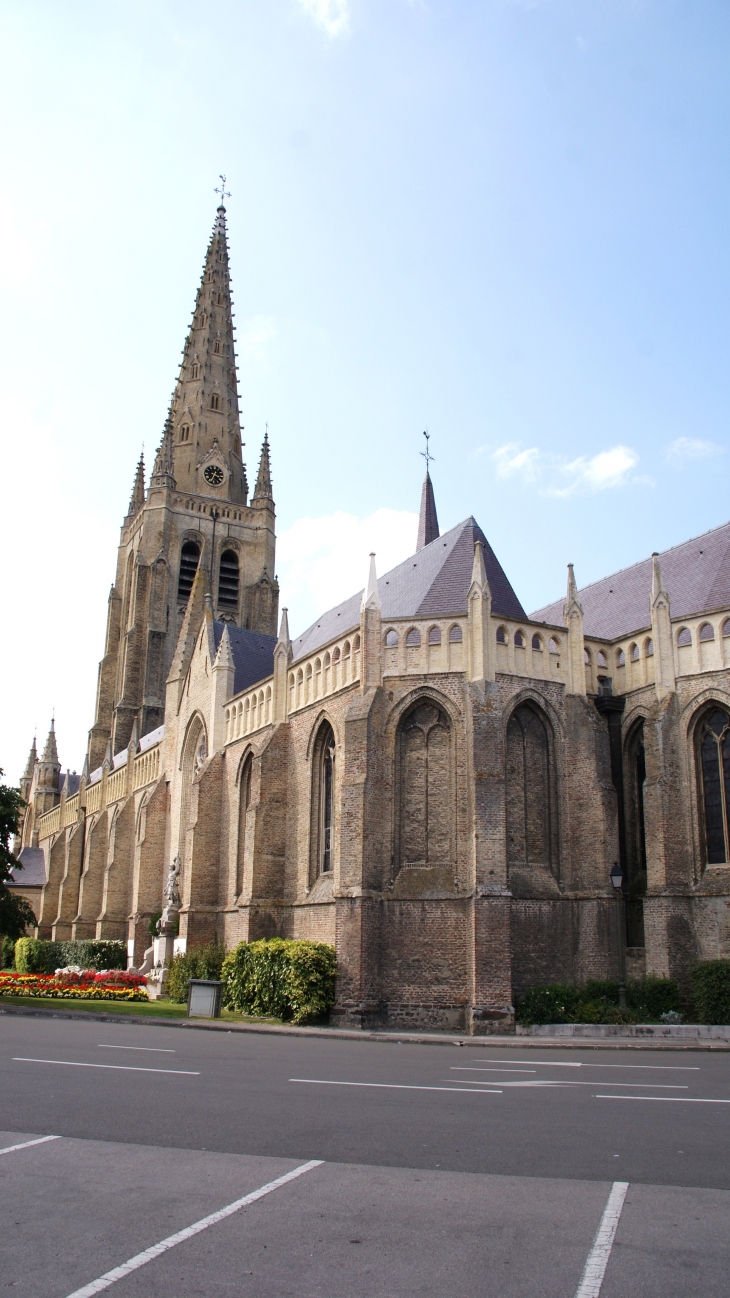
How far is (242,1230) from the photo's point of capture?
569 centimetres

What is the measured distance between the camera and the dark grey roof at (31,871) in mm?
65500

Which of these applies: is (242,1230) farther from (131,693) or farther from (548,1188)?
(131,693)

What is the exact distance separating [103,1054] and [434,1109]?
264 inches

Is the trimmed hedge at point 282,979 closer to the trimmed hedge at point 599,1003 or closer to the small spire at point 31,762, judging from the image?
the trimmed hedge at point 599,1003

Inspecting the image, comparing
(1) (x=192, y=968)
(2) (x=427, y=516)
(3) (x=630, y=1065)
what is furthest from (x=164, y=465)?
(3) (x=630, y=1065)

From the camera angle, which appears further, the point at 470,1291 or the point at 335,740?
the point at 335,740

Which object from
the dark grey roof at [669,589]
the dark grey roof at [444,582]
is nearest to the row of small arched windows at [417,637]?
the dark grey roof at [444,582]

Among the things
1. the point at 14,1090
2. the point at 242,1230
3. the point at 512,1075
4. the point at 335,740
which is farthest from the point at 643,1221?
the point at 335,740

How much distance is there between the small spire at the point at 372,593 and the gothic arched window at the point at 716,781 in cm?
822

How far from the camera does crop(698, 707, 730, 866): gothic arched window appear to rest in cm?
2292

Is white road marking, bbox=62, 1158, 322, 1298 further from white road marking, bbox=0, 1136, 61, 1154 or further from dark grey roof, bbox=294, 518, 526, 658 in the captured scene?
dark grey roof, bbox=294, 518, 526, 658

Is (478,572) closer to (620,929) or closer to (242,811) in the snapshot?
(620,929)

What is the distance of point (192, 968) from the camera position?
30562 mm

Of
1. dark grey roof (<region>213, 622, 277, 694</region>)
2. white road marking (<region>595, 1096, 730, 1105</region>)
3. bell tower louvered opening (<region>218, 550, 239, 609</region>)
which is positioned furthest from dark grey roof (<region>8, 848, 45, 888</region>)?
white road marking (<region>595, 1096, 730, 1105</region>)
